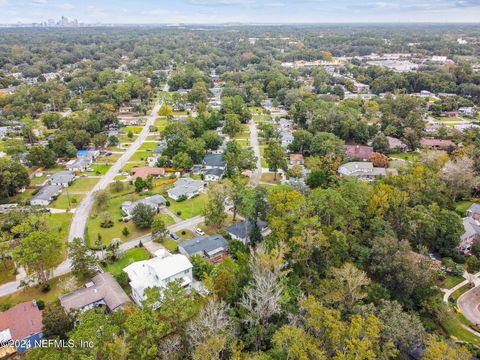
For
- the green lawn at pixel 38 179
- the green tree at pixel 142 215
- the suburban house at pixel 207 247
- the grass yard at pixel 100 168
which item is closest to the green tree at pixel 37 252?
the green tree at pixel 142 215

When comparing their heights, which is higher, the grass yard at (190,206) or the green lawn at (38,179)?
the green lawn at (38,179)

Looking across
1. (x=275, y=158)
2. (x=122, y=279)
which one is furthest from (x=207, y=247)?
(x=275, y=158)

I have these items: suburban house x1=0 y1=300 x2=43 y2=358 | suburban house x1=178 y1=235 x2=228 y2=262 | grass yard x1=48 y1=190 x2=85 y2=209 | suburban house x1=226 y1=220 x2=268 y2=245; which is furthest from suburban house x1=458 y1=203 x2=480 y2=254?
grass yard x1=48 y1=190 x2=85 y2=209

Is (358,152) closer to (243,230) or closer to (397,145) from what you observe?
(397,145)

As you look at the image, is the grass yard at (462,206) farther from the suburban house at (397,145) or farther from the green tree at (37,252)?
the green tree at (37,252)

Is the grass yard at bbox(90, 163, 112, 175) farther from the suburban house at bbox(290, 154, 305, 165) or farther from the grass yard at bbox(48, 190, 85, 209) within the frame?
the suburban house at bbox(290, 154, 305, 165)

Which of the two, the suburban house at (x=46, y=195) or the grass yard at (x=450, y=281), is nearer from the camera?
the grass yard at (x=450, y=281)
